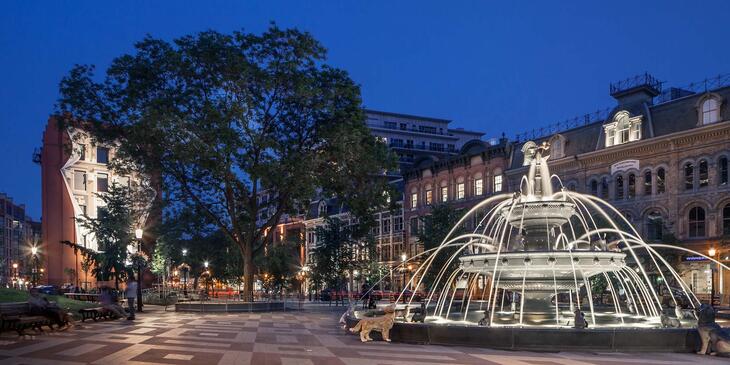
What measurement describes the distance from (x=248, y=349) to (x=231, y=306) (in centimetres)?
1876

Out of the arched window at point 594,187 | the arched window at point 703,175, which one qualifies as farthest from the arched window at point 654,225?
the arched window at point 594,187

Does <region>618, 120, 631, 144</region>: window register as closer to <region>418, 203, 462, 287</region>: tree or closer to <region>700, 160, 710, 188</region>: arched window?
<region>700, 160, 710, 188</region>: arched window

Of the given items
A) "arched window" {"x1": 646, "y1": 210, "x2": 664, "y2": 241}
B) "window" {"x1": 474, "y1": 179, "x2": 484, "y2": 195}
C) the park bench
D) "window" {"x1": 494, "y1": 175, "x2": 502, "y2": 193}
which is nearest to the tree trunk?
the park bench

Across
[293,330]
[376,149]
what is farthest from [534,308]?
[376,149]

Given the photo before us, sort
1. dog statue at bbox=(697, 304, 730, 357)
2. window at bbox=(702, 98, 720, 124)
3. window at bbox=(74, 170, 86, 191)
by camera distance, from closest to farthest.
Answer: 1. dog statue at bbox=(697, 304, 730, 357)
2. window at bbox=(702, 98, 720, 124)
3. window at bbox=(74, 170, 86, 191)

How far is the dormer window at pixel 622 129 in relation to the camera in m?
48.9

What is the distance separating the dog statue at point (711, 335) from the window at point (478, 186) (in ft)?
160

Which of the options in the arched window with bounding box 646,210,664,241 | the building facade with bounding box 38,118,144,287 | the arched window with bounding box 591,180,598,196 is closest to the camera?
the arched window with bounding box 646,210,664,241

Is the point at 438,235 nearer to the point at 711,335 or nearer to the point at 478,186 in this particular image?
the point at 478,186

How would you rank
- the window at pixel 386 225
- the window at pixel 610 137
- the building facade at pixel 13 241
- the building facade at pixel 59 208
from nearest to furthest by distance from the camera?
the window at pixel 610 137 → the window at pixel 386 225 → the building facade at pixel 59 208 → the building facade at pixel 13 241

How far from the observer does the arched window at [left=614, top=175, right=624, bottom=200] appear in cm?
5041

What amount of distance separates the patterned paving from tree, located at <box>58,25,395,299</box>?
12.3 metres

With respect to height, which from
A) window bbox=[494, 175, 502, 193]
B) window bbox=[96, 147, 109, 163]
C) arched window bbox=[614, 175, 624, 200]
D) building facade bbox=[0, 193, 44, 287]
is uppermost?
window bbox=[96, 147, 109, 163]

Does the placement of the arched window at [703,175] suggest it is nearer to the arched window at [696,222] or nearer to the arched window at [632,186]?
the arched window at [696,222]
